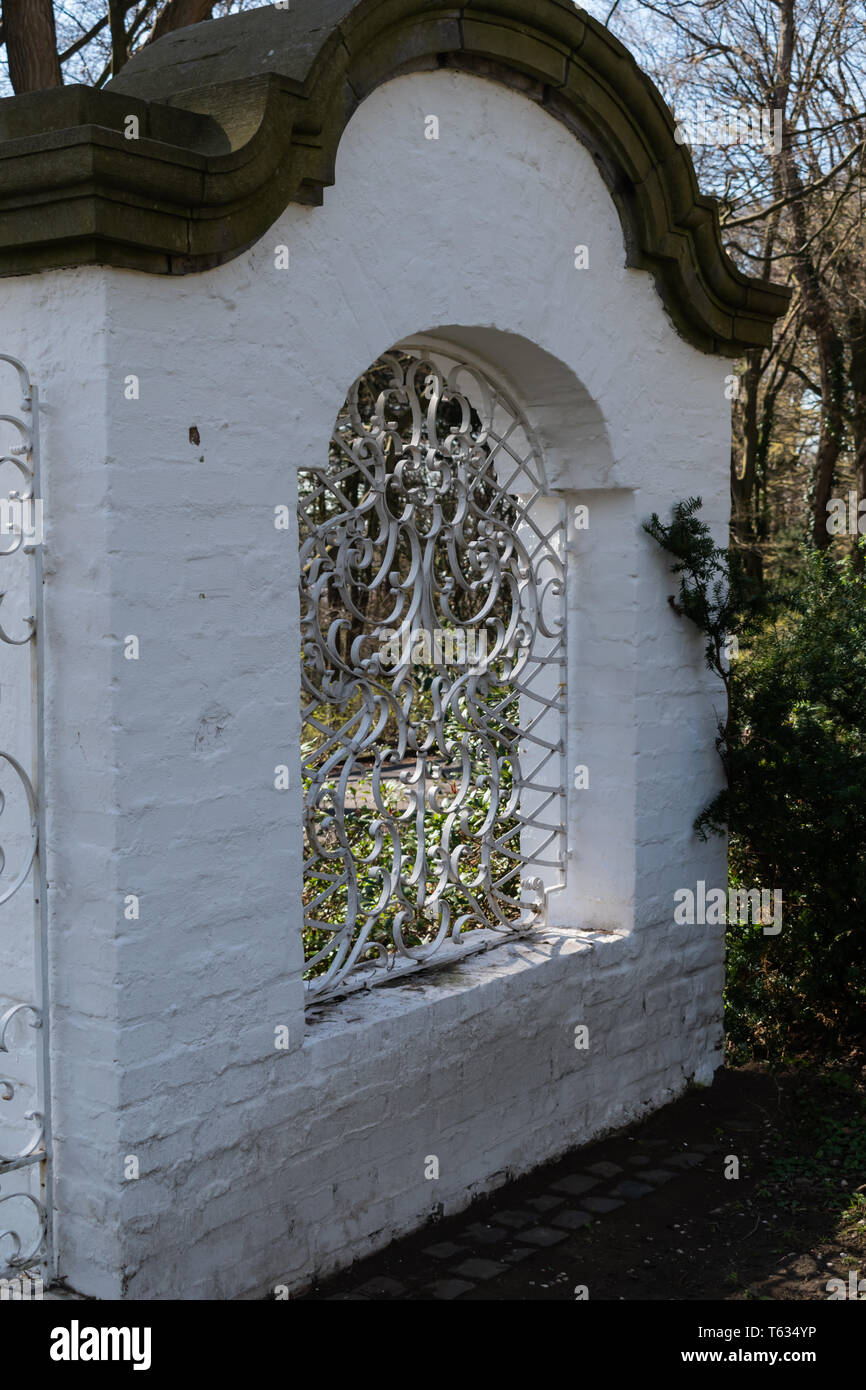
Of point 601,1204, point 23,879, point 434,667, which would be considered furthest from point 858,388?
point 23,879

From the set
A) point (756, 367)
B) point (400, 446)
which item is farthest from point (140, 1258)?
point (756, 367)

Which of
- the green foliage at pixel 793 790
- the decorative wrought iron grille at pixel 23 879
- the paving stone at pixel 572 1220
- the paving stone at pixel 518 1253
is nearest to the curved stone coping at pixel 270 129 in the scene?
the decorative wrought iron grille at pixel 23 879

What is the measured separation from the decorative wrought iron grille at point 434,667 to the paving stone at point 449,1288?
33.2 inches

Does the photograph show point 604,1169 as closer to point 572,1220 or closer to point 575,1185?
point 575,1185

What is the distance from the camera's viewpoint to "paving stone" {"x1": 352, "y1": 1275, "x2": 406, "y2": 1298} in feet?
12.5

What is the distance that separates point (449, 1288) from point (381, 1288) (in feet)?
0.61

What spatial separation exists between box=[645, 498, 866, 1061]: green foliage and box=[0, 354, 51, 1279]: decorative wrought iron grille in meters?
2.48

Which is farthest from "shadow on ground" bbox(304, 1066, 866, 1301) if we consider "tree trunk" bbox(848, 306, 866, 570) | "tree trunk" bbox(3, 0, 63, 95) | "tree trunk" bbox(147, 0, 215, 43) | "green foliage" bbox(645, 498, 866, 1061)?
"tree trunk" bbox(848, 306, 866, 570)

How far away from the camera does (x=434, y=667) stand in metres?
4.51

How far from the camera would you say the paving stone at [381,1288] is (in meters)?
3.80

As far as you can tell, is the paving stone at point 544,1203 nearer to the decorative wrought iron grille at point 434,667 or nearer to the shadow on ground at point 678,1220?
the shadow on ground at point 678,1220

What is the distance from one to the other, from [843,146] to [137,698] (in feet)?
28.4

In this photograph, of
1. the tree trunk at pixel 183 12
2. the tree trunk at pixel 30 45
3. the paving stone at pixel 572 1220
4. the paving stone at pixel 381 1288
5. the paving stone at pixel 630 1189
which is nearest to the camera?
the paving stone at pixel 381 1288

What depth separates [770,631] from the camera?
20.5 feet
